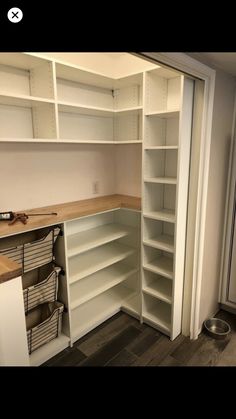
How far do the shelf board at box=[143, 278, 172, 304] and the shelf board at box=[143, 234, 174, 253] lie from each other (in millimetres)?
424

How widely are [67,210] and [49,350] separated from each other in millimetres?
1075

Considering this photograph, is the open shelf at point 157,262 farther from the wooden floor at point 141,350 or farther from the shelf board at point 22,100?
the shelf board at point 22,100

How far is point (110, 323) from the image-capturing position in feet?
7.56

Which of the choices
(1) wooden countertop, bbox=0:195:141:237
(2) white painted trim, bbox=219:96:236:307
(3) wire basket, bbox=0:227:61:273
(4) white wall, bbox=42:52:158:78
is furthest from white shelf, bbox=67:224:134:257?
(4) white wall, bbox=42:52:158:78

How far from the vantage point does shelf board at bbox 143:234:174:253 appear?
1978 mm

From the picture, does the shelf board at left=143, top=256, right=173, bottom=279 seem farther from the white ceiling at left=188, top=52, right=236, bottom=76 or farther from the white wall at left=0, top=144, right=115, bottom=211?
the white ceiling at left=188, top=52, right=236, bottom=76

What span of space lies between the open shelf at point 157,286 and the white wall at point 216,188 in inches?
11.9

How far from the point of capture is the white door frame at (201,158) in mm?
1381

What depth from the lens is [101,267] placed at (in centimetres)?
217
